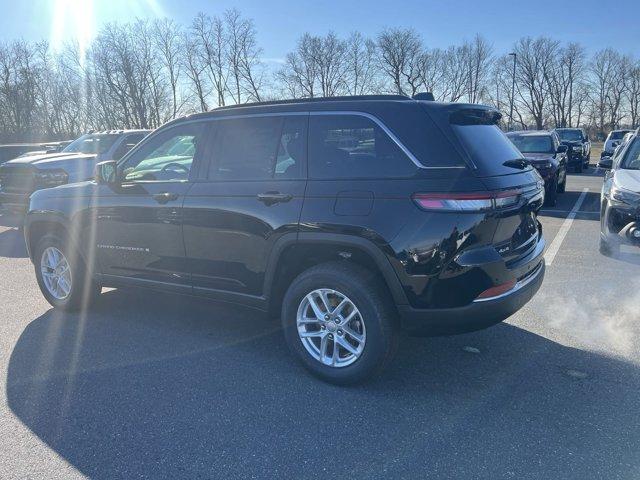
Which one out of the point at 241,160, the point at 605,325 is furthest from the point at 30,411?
the point at 605,325

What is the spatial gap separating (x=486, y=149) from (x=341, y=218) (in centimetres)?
106

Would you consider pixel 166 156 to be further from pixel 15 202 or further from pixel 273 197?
pixel 15 202

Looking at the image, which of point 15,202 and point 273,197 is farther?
point 15,202

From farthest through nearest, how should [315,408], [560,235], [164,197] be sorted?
[560,235] → [164,197] → [315,408]

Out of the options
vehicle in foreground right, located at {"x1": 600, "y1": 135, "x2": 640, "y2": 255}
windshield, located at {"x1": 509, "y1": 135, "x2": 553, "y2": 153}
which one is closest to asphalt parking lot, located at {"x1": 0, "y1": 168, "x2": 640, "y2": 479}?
vehicle in foreground right, located at {"x1": 600, "y1": 135, "x2": 640, "y2": 255}

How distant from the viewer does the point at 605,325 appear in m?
4.54

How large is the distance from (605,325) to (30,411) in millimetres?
4488

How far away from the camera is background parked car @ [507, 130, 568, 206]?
1134 cm

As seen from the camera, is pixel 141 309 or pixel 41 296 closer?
pixel 141 309

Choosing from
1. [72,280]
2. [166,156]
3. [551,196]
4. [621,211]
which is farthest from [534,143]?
[72,280]

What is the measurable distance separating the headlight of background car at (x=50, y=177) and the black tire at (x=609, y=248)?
383 inches

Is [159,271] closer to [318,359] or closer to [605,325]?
[318,359]

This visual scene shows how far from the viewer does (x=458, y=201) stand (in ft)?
10.2

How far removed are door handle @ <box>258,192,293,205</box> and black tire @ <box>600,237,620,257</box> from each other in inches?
175
